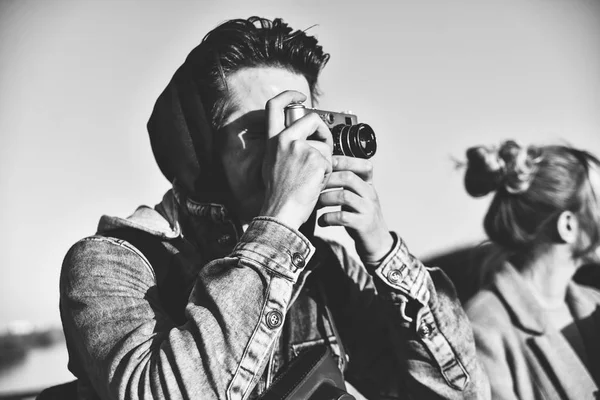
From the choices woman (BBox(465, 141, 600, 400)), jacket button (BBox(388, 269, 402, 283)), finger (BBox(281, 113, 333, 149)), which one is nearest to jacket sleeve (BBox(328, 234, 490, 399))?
jacket button (BBox(388, 269, 402, 283))

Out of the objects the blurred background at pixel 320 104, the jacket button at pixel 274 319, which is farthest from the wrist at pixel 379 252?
the blurred background at pixel 320 104

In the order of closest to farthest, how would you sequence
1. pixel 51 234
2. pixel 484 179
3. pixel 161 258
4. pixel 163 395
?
pixel 163 395
pixel 161 258
pixel 51 234
pixel 484 179

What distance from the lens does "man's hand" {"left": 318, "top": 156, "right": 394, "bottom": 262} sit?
0.77 meters

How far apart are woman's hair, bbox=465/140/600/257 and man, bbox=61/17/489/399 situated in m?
0.46

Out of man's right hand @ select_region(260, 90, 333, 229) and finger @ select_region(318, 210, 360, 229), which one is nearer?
man's right hand @ select_region(260, 90, 333, 229)

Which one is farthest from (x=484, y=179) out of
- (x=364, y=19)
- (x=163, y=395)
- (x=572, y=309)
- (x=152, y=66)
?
(x=163, y=395)

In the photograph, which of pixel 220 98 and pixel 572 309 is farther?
pixel 572 309

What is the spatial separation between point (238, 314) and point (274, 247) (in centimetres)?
9

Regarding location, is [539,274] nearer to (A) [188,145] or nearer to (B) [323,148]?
(B) [323,148]

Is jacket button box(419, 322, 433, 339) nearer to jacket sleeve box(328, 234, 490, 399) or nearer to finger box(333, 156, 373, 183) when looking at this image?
jacket sleeve box(328, 234, 490, 399)

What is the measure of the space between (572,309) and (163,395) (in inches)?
40.6

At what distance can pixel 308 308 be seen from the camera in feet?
2.96

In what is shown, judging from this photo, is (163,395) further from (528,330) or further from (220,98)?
(528,330)

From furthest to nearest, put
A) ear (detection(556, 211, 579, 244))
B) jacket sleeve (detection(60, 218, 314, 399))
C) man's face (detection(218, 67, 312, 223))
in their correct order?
ear (detection(556, 211, 579, 244))
man's face (detection(218, 67, 312, 223))
jacket sleeve (detection(60, 218, 314, 399))
